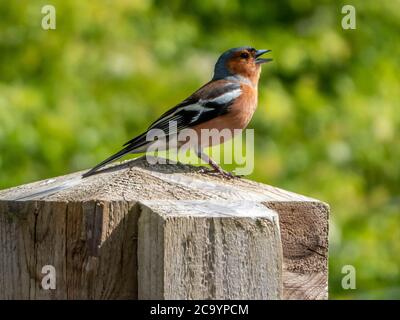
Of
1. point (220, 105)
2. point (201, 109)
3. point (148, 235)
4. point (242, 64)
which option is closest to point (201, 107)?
point (201, 109)

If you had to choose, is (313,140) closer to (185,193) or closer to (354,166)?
(354,166)

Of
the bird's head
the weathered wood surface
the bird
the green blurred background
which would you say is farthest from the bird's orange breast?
the weathered wood surface

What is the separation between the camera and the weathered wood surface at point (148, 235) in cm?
222

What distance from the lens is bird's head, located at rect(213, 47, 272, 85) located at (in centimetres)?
567

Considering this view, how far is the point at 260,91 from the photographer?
25.7 feet

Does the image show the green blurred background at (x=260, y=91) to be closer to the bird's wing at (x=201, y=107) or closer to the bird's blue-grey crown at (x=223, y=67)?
the bird's blue-grey crown at (x=223, y=67)

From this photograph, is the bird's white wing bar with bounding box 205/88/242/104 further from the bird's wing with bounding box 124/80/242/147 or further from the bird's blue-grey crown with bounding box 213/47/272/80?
→ the bird's blue-grey crown with bounding box 213/47/272/80

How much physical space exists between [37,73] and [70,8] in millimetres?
580

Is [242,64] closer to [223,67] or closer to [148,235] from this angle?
[223,67]

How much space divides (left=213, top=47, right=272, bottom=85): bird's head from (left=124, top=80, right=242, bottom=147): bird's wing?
0.76ft

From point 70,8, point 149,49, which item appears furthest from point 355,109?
point 70,8

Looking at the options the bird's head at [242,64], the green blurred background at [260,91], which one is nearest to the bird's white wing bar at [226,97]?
the bird's head at [242,64]

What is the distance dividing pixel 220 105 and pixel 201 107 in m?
0.21

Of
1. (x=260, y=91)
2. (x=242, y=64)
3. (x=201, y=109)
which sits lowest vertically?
(x=201, y=109)
